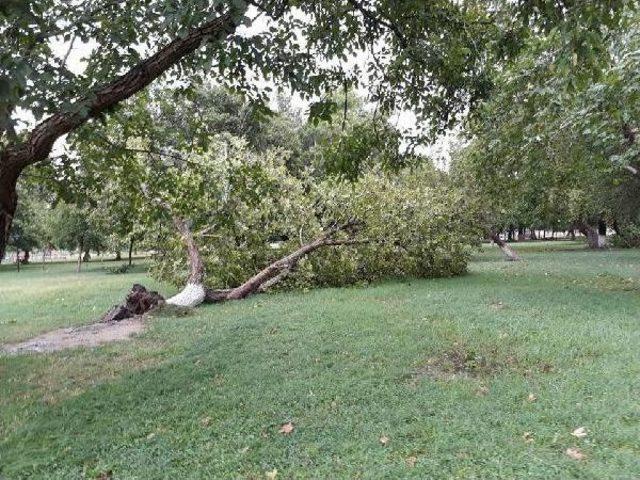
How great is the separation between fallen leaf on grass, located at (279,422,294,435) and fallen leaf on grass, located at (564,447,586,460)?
1.97m

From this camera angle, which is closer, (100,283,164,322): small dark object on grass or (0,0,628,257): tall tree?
(0,0,628,257): tall tree

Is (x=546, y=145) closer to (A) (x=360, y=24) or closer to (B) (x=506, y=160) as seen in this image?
(B) (x=506, y=160)

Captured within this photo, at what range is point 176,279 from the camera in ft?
45.2

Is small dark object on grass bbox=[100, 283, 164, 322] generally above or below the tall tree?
below

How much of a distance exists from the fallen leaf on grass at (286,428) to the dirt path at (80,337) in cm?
473

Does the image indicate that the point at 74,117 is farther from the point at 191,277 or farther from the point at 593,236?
the point at 593,236

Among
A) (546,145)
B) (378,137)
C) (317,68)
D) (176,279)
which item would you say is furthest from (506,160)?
(176,279)

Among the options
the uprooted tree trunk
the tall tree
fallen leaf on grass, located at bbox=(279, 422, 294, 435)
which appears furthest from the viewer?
the uprooted tree trunk

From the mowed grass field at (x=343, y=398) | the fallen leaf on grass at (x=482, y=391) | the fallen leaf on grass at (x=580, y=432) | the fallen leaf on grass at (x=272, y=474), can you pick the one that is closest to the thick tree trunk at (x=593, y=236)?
the mowed grass field at (x=343, y=398)

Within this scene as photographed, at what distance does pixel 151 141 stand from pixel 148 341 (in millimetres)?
3309

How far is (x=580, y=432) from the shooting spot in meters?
4.06

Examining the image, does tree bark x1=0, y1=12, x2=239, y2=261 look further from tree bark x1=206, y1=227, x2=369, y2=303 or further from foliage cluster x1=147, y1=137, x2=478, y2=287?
foliage cluster x1=147, y1=137, x2=478, y2=287

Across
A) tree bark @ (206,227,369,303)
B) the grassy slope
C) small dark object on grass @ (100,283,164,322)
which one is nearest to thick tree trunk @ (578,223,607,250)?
tree bark @ (206,227,369,303)

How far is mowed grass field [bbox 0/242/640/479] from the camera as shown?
3822 mm
